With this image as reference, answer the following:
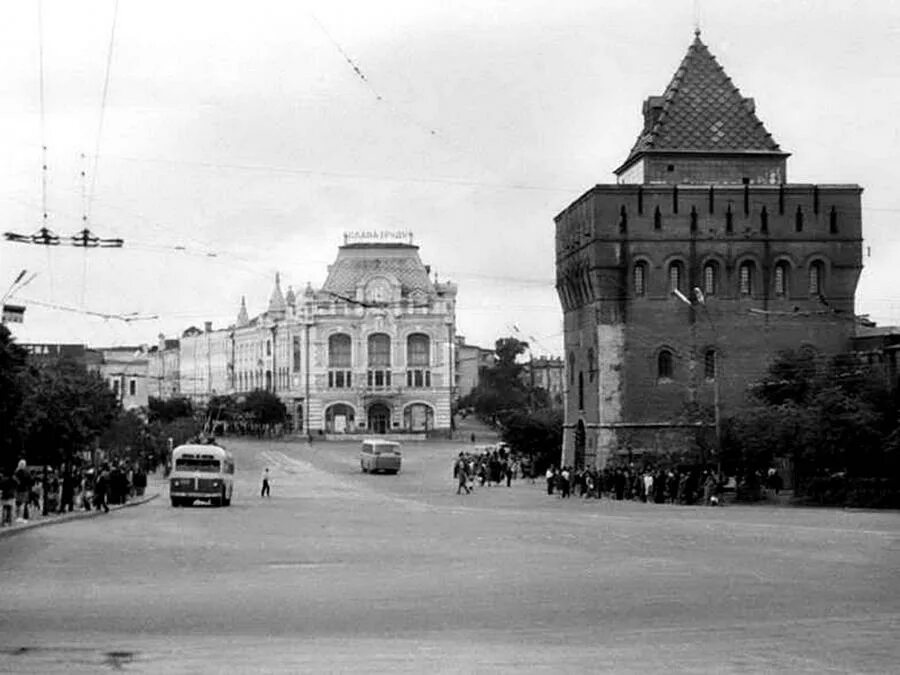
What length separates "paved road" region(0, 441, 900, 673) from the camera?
14.5 metres

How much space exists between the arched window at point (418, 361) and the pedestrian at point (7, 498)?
122587 mm

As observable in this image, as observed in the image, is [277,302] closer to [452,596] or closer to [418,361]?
[418,361]

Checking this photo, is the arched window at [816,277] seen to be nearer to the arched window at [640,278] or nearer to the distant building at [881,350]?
the distant building at [881,350]

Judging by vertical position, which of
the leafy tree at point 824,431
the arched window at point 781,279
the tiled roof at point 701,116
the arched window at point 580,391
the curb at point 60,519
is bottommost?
the curb at point 60,519

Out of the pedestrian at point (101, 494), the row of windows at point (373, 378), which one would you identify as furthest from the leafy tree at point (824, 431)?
the row of windows at point (373, 378)

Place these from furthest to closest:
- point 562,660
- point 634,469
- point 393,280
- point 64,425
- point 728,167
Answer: point 393,280 < point 728,167 < point 634,469 < point 64,425 < point 562,660

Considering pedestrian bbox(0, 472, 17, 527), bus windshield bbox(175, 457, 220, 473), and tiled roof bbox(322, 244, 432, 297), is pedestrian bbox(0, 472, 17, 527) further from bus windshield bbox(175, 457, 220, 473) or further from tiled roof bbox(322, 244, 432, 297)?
tiled roof bbox(322, 244, 432, 297)

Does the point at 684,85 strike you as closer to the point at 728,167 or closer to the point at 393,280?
the point at 728,167

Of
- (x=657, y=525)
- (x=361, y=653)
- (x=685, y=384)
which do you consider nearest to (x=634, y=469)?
(x=685, y=384)

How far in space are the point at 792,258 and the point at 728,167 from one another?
646cm

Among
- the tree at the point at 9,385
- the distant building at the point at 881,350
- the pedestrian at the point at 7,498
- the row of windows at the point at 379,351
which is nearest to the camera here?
the pedestrian at the point at 7,498

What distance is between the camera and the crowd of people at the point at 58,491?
37344mm

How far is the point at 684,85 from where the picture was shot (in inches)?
3071

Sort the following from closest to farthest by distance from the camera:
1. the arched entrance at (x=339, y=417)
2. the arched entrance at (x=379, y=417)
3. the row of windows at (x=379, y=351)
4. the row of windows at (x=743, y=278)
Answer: the row of windows at (x=743, y=278)
the arched entrance at (x=339, y=417)
the arched entrance at (x=379, y=417)
the row of windows at (x=379, y=351)
